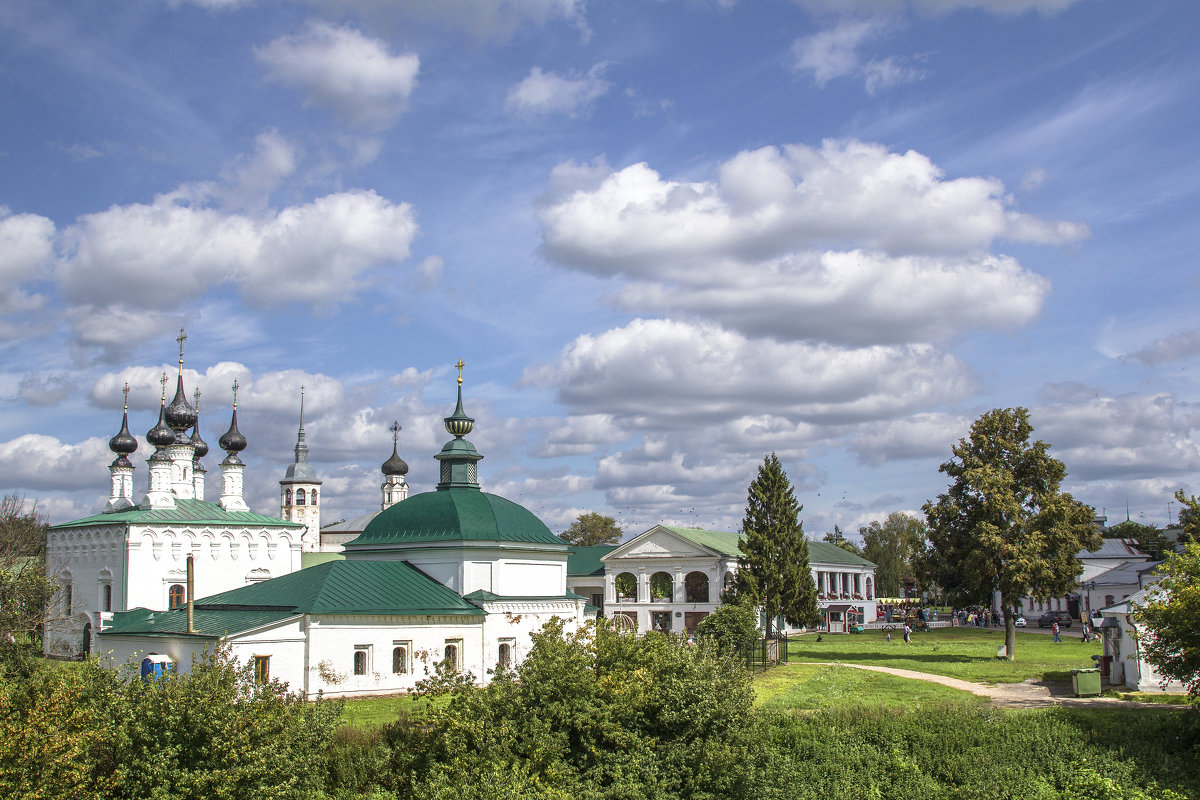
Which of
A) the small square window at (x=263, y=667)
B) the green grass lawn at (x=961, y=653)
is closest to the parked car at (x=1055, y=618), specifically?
the green grass lawn at (x=961, y=653)

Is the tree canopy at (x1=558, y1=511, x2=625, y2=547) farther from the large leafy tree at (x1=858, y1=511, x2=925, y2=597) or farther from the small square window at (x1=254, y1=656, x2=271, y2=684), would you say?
the small square window at (x1=254, y1=656, x2=271, y2=684)

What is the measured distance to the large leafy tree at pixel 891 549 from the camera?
102m

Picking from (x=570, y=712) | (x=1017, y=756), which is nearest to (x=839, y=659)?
(x=1017, y=756)

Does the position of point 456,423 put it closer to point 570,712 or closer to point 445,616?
point 445,616

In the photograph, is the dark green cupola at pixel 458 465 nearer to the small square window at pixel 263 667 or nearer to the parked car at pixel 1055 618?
the small square window at pixel 263 667

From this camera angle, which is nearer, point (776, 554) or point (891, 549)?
point (776, 554)

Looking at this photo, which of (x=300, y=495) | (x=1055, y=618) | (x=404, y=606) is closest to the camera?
(x=404, y=606)

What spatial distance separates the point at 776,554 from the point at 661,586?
12.6m

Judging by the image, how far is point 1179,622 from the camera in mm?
22281

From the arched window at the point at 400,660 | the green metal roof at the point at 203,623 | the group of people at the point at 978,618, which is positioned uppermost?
the green metal roof at the point at 203,623

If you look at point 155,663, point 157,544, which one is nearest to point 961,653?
point 155,663

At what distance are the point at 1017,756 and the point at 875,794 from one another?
327 cm

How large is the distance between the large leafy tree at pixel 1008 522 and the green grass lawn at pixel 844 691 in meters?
7.71

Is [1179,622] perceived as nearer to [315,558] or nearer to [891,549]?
[315,558]
